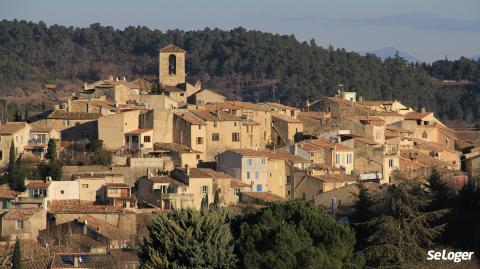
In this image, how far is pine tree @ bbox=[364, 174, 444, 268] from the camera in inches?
1110

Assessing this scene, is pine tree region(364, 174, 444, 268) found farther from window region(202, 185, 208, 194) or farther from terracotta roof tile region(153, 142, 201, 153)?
terracotta roof tile region(153, 142, 201, 153)

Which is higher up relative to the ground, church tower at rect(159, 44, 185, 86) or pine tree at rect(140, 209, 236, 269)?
church tower at rect(159, 44, 185, 86)

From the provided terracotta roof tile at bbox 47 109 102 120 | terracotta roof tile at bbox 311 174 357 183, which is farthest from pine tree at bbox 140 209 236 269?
terracotta roof tile at bbox 47 109 102 120

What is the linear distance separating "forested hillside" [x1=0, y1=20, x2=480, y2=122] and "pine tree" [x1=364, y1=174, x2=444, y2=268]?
40.4m

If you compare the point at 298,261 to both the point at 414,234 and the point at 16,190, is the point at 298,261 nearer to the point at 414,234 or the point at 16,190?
the point at 414,234

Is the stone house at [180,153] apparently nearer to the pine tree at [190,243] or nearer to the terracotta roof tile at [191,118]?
the terracotta roof tile at [191,118]

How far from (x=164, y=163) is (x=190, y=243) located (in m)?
13.8

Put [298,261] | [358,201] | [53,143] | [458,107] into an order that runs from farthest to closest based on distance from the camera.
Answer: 1. [458,107]
2. [53,143]
3. [358,201]
4. [298,261]

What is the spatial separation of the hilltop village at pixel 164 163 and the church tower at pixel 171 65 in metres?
5.05

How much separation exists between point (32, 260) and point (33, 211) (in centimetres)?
473

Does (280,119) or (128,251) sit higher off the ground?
(280,119)

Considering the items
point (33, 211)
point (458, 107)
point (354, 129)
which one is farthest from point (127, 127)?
point (458, 107)

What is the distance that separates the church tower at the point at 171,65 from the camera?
183 ft

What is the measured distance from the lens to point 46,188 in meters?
39.6
